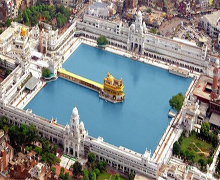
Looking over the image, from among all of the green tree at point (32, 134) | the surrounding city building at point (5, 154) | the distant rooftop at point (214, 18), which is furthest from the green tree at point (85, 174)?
the distant rooftop at point (214, 18)

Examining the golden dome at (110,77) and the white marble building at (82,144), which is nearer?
the white marble building at (82,144)

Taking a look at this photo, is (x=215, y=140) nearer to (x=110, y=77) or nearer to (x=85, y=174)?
(x=110, y=77)

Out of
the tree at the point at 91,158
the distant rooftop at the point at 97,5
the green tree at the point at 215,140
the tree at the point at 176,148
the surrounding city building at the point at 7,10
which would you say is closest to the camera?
the tree at the point at 91,158

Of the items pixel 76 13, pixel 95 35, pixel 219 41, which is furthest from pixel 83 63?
pixel 219 41

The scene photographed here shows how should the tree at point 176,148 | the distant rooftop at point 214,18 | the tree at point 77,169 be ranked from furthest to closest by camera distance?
the distant rooftop at point 214,18
the tree at point 176,148
the tree at point 77,169

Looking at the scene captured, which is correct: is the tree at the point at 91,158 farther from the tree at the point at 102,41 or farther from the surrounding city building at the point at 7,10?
the surrounding city building at the point at 7,10

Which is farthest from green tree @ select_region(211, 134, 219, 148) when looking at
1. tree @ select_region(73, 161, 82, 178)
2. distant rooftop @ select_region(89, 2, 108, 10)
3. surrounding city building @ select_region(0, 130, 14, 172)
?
distant rooftop @ select_region(89, 2, 108, 10)
